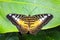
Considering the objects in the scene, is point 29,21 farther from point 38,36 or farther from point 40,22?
point 38,36

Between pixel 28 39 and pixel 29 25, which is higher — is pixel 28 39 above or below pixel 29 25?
below

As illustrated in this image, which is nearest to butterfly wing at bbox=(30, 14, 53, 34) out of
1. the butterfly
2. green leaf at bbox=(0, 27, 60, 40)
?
the butterfly

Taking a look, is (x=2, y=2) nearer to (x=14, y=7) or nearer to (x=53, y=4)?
(x=14, y=7)

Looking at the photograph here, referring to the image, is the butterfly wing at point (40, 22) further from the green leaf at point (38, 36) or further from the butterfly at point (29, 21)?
the green leaf at point (38, 36)

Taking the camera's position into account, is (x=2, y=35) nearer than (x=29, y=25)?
No

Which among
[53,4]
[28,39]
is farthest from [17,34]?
[53,4]

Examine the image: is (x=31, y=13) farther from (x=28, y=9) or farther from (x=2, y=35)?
(x=2, y=35)
